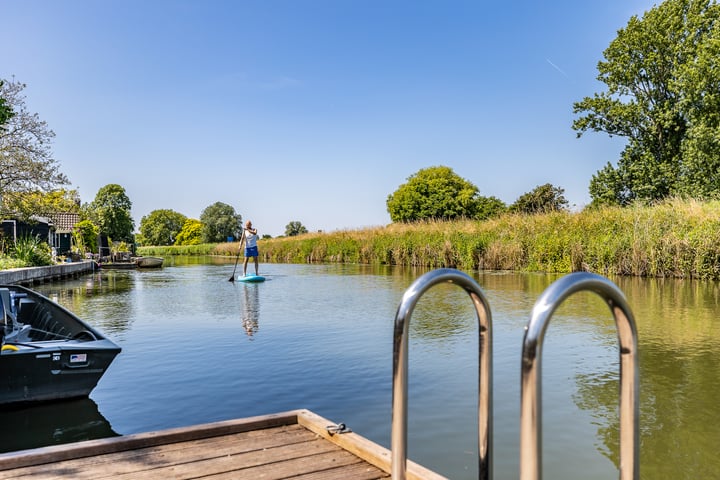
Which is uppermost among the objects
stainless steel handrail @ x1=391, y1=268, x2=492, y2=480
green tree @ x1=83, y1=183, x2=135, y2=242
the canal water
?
green tree @ x1=83, y1=183, x2=135, y2=242

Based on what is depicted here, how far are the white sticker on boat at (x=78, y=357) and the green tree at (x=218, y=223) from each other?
93.9 metres

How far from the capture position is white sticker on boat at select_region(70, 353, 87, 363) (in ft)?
Result: 15.9

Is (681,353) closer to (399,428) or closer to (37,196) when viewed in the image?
(399,428)

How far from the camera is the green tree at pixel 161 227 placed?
10412 cm

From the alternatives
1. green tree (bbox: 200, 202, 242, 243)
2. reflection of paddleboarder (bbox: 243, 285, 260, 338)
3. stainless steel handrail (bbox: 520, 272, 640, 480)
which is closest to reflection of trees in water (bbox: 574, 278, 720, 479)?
stainless steel handrail (bbox: 520, 272, 640, 480)

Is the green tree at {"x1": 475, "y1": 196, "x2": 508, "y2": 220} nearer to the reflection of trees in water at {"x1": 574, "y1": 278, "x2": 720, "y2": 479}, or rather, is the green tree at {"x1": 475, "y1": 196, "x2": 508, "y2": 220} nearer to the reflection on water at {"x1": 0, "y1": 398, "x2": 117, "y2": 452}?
the reflection of trees in water at {"x1": 574, "y1": 278, "x2": 720, "y2": 479}

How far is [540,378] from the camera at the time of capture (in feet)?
5.26

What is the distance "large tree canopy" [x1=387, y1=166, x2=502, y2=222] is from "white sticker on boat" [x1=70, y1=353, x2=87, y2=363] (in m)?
66.1

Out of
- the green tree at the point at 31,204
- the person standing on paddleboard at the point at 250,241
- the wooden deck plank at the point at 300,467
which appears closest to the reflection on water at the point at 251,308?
the person standing on paddleboard at the point at 250,241

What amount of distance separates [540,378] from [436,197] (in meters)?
71.0

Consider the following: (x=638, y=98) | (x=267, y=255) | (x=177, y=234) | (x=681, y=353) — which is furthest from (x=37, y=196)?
(x=177, y=234)

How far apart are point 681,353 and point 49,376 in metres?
6.73

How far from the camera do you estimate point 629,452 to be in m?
1.71

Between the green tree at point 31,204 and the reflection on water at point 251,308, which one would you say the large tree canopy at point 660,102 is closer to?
the reflection on water at point 251,308
